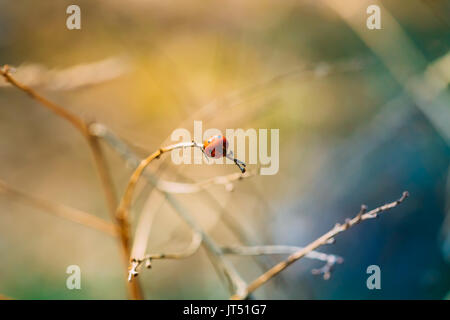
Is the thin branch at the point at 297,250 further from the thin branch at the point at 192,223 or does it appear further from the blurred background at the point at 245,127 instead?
the blurred background at the point at 245,127

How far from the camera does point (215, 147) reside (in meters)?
0.41

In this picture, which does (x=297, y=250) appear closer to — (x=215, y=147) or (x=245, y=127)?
(x=215, y=147)

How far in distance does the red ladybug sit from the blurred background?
1.22ft

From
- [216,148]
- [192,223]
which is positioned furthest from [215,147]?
[192,223]

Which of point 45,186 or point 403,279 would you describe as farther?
point 45,186

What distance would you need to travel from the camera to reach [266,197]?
0.99m

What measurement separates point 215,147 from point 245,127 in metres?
0.64

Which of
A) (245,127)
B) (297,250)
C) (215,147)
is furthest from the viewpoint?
(245,127)

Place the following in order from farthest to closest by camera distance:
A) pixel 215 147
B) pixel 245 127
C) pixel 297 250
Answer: pixel 245 127, pixel 297 250, pixel 215 147

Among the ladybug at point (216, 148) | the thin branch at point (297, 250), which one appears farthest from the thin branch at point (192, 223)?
the ladybug at point (216, 148)

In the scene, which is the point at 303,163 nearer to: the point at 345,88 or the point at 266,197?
the point at 266,197
